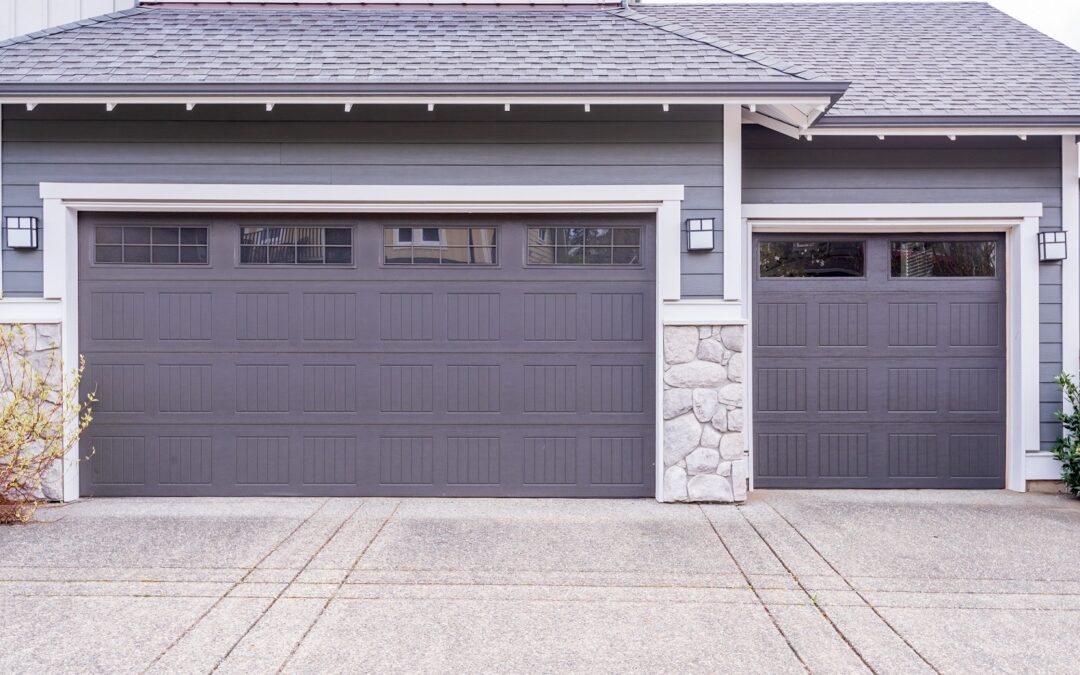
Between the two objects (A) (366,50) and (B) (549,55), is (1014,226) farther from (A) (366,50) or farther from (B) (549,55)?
(A) (366,50)

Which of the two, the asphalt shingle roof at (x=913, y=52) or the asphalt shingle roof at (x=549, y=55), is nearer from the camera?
the asphalt shingle roof at (x=549, y=55)

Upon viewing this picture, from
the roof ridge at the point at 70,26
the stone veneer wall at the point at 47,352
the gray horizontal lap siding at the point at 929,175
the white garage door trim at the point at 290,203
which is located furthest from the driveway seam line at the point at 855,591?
the roof ridge at the point at 70,26

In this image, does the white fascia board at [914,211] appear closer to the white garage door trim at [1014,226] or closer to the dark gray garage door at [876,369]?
the white garage door trim at [1014,226]

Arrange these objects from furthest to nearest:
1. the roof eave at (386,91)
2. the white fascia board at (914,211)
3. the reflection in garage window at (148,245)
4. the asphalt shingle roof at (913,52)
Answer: the white fascia board at (914,211) → the asphalt shingle roof at (913,52) → the reflection in garage window at (148,245) → the roof eave at (386,91)

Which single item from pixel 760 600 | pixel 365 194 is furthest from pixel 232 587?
pixel 365 194

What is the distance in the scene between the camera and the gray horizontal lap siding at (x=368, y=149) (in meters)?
4.94

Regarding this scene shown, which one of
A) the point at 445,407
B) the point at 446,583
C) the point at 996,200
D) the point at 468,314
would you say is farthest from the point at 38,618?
the point at 996,200

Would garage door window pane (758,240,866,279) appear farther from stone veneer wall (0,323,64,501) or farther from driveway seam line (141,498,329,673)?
stone veneer wall (0,323,64,501)

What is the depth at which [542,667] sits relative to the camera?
2.69m

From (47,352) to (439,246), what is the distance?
304 centimetres

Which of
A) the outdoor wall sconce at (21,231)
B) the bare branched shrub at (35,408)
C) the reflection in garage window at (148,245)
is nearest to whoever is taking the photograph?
the bare branched shrub at (35,408)

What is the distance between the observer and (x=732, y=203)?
16.3ft

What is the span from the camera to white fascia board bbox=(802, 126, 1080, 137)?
5.07 meters

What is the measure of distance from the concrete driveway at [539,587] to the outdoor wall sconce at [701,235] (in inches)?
77.5
